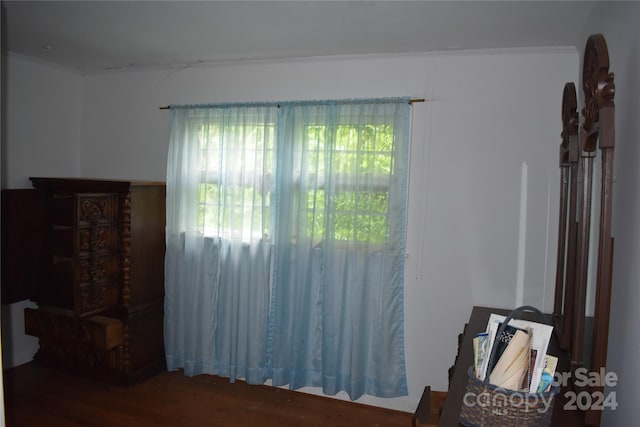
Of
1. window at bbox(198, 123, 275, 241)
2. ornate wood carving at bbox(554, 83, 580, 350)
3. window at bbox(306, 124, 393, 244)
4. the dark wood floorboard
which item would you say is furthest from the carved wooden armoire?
ornate wood carving at bbox(554, 83, 580, 350)

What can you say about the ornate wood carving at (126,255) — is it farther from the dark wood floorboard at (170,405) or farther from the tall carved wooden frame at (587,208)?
the tall carved wooden frame at (587,208)

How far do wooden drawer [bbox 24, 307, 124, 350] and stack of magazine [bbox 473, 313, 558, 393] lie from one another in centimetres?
294

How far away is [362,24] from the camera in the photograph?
2707 mm

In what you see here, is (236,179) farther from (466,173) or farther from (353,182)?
(466,173)

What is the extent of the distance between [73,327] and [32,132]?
175 cm

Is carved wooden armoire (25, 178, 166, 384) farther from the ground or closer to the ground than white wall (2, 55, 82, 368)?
closer to the ground

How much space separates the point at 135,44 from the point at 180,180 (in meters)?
1.06

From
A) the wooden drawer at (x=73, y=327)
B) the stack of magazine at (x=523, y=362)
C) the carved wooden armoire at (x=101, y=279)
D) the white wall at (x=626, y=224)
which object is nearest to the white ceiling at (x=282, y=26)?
the white wall at (x=626, y=224)

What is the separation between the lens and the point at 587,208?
1.77 metres

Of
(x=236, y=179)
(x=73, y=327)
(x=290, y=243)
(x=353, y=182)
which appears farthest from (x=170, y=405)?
(x=353, y=182)

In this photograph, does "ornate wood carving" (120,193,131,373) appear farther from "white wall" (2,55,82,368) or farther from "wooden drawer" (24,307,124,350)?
"white wall" (2,55,82,368)

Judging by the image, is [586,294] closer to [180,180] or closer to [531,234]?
[531,234]

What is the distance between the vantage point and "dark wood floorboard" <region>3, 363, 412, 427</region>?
3133 millimetres

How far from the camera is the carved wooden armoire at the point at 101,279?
3.44 meters
